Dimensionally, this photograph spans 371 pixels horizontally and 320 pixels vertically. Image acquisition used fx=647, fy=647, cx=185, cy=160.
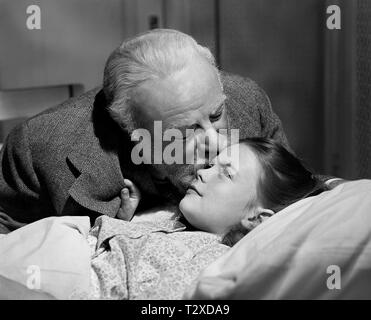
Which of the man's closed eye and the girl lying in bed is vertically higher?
the man's closed eye

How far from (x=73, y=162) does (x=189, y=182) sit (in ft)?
0.98

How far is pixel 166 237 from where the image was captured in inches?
53.7

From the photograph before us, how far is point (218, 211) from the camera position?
1416 millimetres

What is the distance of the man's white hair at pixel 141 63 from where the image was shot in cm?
153

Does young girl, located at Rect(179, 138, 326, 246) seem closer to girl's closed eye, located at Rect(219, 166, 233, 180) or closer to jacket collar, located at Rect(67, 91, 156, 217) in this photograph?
girl's closed eye, located at Rect(219, 166, 233, 180)

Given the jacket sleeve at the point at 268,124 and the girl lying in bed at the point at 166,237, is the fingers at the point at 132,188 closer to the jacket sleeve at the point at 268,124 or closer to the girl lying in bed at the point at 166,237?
the girl lying in bed at the point at 166,237

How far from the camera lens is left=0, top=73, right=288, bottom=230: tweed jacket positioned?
63.9 inches

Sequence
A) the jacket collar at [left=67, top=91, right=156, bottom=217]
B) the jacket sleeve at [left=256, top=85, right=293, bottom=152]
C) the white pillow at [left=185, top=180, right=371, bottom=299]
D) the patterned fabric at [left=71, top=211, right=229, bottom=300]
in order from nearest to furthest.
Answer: the white pillow at [left=185, top=180, right=371, bottom=299] → the patterned fabric at [left=71, top=211, right=229, bottom=300] → the jacket collar at [left=67, top=91, right=156, bottom=217] → the jacket sleeve at [left=256, top=85, right=293, bottom=152]

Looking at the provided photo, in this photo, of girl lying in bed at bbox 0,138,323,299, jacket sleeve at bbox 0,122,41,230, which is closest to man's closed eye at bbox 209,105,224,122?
girl lying in bed at bbox 0,138,323,299

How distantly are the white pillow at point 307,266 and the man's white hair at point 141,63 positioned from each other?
0.62 m

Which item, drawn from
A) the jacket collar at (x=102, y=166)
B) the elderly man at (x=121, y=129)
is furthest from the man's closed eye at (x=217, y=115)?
the jacket collar at (x=102, y=166)

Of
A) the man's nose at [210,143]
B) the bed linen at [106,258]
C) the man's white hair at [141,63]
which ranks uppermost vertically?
the man's white hair at [141,63]

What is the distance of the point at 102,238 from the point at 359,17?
141 cm

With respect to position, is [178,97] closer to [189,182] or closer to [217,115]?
[217,115]
